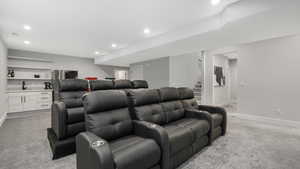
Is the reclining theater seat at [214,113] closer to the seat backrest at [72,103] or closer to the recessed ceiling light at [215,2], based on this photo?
the recessed ceiling light at [215,2]

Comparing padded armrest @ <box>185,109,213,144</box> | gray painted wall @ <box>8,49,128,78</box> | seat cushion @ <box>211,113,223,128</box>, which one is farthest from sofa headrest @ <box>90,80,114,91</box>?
gray painted wall @ <box>8,49,128,78</box>

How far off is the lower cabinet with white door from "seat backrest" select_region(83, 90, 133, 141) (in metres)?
5.31

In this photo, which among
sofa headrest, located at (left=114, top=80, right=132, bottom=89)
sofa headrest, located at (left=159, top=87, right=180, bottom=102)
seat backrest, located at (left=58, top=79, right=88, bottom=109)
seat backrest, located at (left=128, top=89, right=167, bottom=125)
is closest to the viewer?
seat backrest, located at (left=128, top=89, right=167, bottom=125)

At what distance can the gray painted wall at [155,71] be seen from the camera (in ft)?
20.9

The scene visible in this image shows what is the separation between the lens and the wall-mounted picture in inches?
232

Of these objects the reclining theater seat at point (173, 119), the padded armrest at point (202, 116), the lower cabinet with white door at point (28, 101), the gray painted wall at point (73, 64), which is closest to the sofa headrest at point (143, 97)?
the reclining theater seat at point (173, 119)

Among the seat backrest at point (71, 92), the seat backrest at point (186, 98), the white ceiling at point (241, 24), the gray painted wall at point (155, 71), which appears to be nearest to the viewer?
the white ceiling at point (241, 24)

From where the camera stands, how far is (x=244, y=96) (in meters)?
4.55

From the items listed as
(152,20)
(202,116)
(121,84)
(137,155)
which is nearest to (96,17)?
(152,20)

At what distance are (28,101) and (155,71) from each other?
5.49 metres

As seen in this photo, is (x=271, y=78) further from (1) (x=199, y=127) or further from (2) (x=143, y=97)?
(2) (x=143, y=97)

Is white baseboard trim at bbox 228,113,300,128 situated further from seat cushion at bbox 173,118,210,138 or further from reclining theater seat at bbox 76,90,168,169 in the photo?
reclining theater seat at bbox 76,90,168,169

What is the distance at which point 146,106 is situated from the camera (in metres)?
2.27

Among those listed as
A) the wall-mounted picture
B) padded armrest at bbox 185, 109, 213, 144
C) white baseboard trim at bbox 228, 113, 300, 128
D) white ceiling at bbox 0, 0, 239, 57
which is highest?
white ceiling at bbox 0, 0, 239, 57
